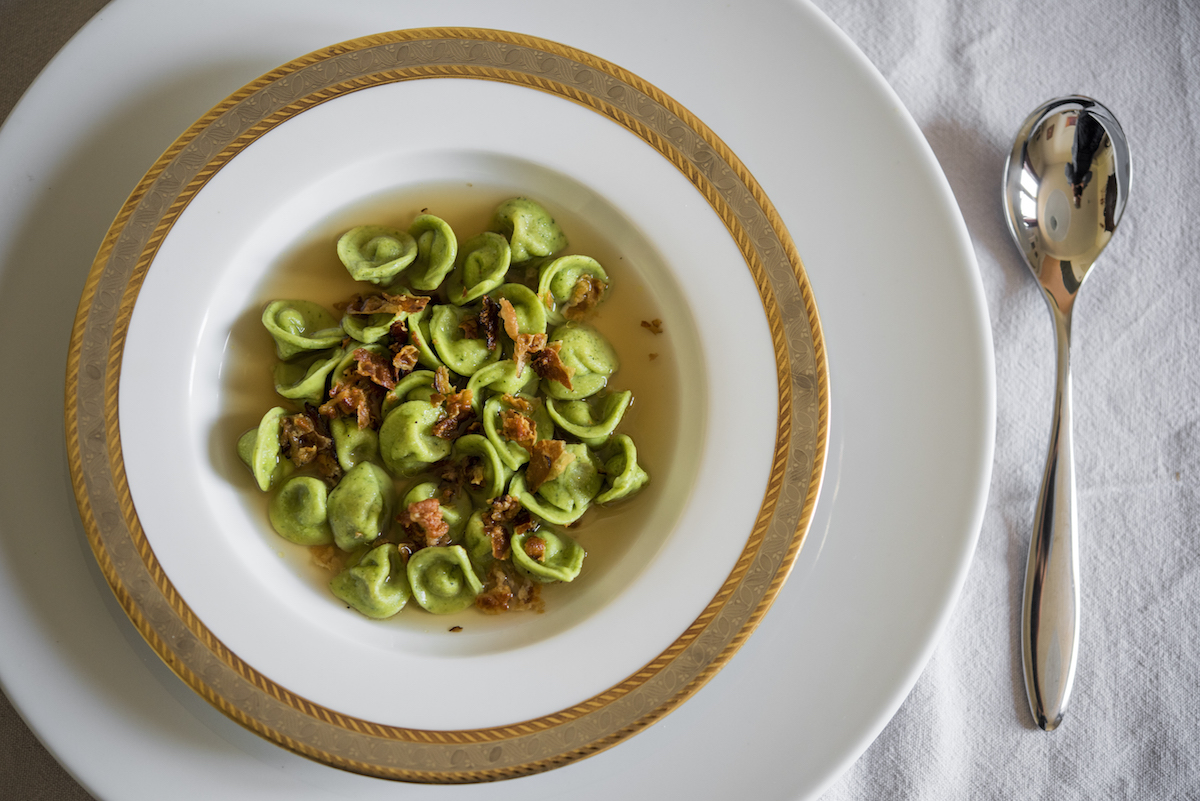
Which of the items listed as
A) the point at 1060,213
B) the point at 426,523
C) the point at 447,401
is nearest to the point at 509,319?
the point at 447,401

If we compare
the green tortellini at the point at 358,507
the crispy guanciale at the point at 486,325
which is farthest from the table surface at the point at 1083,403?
the green tortellini at the point at 358,507

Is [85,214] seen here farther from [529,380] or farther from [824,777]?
[824,777]

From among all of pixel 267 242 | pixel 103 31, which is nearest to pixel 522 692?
pixel 267 242

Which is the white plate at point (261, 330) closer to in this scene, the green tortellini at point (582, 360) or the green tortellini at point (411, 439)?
the green tortellini at point (582, 360)

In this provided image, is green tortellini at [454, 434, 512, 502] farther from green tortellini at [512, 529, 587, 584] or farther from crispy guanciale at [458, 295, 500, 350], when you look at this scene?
crispy guanciale at [458, 295, 500, 350]

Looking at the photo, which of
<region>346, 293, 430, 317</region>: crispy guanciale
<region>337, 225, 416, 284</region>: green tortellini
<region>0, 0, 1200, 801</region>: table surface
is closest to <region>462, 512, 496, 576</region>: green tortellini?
<region>346, 293, 430, 317</region>: crispy guanciale

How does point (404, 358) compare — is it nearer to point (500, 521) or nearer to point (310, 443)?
point (310, 443)

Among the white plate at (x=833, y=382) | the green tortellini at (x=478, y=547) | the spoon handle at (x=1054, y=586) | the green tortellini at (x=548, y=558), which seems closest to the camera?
the white plate at (x=833, y=382)
